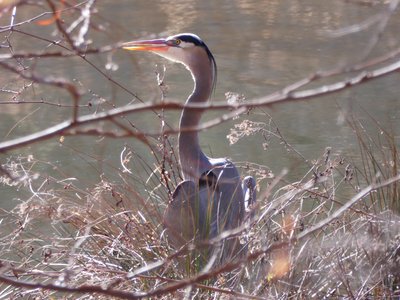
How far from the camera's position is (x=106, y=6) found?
33.8 ft

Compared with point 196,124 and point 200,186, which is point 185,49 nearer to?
point 196,124

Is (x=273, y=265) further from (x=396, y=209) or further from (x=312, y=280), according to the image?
(x=396, y=209)

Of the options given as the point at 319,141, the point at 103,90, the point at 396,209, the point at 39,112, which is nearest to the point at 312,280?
the point at 396,209

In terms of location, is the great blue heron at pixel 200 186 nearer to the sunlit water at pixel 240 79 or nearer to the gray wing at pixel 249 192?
the gray wing at pixel 249 192

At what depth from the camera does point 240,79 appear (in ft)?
23.5

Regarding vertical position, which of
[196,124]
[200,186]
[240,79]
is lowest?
[240,79]

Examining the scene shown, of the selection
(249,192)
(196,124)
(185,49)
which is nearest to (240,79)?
(185,49)

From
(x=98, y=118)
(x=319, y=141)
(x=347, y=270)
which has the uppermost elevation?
(x=98, y=118)

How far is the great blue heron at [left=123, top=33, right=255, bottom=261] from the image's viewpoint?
2572 mm

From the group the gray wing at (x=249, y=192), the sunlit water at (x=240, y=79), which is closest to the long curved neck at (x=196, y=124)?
the gray wing at (x=249, y=192)

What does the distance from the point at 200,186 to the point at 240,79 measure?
167 inches

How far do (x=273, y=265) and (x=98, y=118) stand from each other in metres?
1.57

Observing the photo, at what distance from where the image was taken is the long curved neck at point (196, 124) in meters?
3.33

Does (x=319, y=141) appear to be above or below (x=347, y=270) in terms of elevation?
below
